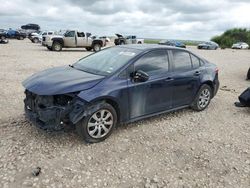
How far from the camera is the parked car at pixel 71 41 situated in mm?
23297

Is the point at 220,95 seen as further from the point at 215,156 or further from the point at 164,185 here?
the point at 164,185

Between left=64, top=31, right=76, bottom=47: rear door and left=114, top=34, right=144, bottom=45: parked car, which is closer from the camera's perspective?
left=64, top=31, right=76, bottom=47: rear door

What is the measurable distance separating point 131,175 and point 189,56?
3.44 m

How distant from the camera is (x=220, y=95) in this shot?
27.7 feet

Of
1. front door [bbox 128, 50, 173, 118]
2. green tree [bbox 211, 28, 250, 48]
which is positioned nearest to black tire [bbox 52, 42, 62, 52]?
front door [bbox 128, 50, 173, 118]

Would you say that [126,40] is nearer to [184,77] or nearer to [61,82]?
[184,77]

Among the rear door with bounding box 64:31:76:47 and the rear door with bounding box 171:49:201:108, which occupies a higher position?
the rear door with bounding box 64:31:76:47

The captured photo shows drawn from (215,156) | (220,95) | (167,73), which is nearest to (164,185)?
(215,156)

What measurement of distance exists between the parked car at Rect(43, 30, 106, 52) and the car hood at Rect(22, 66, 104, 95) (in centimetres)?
1901

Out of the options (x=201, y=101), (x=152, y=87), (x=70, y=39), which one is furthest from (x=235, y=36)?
(x=152, y=87)

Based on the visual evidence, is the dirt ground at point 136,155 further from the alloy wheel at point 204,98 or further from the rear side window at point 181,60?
the rear side window at point 181,60

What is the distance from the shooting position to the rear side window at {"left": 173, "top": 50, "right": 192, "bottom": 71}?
595cm

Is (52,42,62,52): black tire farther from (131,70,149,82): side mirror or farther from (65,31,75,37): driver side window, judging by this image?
(131,70,149,82): side mirror

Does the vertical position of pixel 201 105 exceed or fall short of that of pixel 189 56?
it falls short
